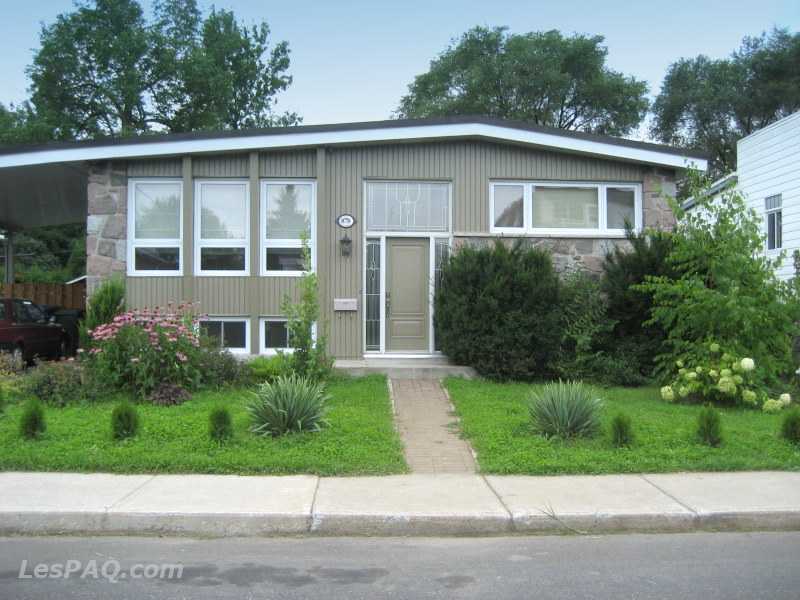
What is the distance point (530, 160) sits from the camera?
12.7 metres

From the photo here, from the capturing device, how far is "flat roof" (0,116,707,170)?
11.9 meters

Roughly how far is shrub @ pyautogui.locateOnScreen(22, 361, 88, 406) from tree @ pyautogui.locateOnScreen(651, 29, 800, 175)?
3451 cm

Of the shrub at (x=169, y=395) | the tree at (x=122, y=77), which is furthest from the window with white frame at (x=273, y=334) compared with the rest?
the tree at (x=122, y=77)

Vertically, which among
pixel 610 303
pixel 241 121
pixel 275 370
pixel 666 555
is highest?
pixel 241 121

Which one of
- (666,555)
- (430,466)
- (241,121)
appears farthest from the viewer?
(241,121)

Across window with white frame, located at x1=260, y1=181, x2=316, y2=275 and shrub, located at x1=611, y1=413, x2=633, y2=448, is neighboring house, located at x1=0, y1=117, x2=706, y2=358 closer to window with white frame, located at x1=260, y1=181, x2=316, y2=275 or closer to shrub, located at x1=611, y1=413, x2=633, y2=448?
window with white frame, located at x1=260, y1=181, x2=316, y2=275

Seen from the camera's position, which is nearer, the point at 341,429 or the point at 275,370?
the point at 341,429

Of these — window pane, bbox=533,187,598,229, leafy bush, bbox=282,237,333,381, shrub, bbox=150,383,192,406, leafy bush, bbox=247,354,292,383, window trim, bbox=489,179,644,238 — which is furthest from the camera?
window pane, bbox=533,187,598,229

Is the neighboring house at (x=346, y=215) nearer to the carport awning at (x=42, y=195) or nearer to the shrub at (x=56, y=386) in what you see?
the carport awning at (x=42, y=195)

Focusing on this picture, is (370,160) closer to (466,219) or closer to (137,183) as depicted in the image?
(466,219)

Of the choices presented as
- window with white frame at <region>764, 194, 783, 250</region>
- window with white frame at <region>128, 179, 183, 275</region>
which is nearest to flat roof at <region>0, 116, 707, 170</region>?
window with white frame at <region>128, 179, 183, 275</region>

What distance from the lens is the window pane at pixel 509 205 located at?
41.8ft

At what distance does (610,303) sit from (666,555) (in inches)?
267

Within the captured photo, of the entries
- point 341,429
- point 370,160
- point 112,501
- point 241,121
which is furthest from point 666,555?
point 241,121
